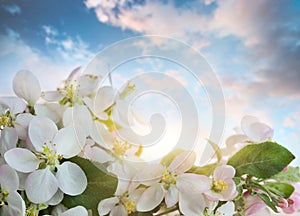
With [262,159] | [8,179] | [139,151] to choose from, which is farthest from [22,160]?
[262,159]

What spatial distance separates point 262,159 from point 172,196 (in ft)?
0.35

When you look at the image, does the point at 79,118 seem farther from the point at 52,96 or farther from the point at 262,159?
the point at 262,159

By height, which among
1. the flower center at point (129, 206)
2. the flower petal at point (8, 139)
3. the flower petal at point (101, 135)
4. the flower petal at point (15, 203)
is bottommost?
the flower petal at point (15, 203)

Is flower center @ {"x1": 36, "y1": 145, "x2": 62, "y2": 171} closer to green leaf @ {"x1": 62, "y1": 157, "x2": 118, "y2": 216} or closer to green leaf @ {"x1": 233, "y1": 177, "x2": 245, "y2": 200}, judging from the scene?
green leaf @ {"x1": 62, "y1": 157, "x2": 118, "y2": 216}

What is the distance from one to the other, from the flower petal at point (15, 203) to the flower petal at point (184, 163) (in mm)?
151

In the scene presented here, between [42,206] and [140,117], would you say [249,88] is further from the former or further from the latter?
[42,206]

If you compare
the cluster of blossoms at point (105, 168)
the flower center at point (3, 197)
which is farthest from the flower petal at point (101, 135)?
the flower center at point (3, 197)

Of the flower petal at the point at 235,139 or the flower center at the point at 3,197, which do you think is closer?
the flower center at the point at 3,197

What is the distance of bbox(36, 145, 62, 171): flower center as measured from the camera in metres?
0.39

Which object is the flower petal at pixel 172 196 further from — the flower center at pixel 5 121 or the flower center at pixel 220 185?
the flower center at pixel 5 121

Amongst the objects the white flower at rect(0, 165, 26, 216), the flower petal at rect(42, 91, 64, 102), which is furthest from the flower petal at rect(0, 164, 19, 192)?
the flower petal at rect(42, 91, 64, 102)

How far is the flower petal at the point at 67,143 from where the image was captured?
39 centimetres

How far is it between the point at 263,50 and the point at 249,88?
84 mm

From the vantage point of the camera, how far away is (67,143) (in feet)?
1.29
